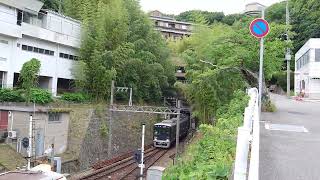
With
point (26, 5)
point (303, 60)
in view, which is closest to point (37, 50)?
point (26, 5)

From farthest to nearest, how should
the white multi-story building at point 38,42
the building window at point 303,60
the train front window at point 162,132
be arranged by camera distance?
the building window at point 303,60
the train front window at point 162,132
the white multi-story building at point 38,42

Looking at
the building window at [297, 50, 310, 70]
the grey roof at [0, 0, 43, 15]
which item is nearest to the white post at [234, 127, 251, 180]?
the grey roof at [0, 0, 43, 15]

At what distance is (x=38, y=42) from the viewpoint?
28.7 m

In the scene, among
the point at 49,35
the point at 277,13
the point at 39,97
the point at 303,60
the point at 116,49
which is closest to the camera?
the point at 39,97

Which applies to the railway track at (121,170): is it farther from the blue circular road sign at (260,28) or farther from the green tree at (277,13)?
the green tree at (277,13)

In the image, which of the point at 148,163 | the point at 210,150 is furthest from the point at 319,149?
the point at 148,163

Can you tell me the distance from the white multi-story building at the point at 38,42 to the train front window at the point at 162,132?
7929 millimetres

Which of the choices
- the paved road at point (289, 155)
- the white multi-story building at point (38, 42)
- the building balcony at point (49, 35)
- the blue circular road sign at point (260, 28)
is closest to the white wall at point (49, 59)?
the white multi-story building at point (38, 42)

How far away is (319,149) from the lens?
897cm

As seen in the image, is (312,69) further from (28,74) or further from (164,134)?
(28,74)

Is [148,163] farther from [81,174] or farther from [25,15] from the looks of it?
[25,15]

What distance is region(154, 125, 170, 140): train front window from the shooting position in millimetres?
28828

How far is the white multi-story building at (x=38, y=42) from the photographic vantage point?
2580cm

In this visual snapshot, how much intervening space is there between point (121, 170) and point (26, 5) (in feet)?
43.6
